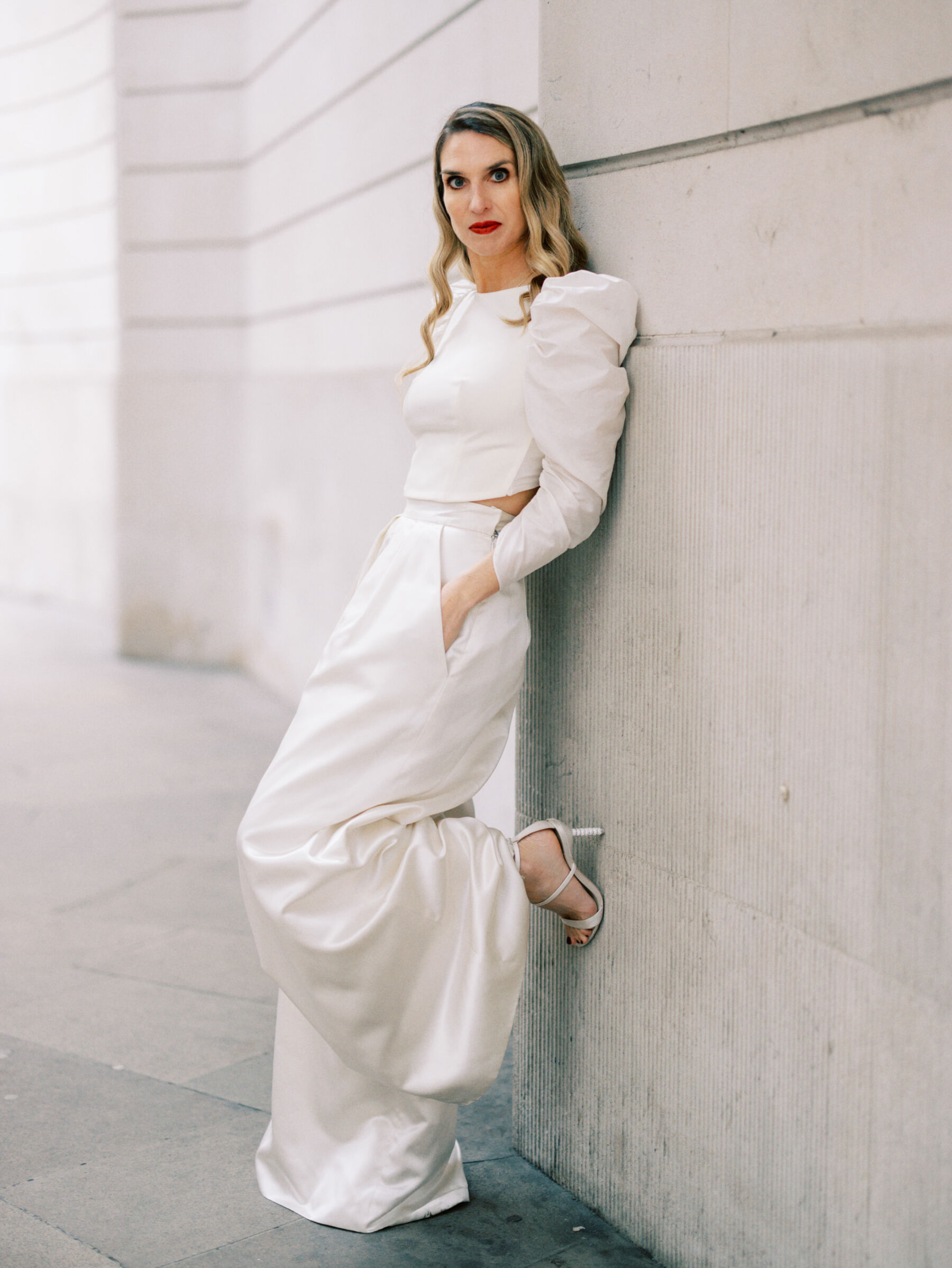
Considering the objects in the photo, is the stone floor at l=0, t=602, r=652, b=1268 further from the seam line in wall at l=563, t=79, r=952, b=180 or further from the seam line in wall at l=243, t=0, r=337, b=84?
the seam line in wall at l=243, t=0, r=337, b=84

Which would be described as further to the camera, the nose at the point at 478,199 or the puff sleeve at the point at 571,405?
the nose at the point at 478,199

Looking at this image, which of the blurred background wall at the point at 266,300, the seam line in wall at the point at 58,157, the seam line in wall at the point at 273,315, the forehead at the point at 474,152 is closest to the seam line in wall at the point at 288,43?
the blurred background wall at the point at 266,300

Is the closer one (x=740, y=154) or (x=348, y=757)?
(x=740, y=154)

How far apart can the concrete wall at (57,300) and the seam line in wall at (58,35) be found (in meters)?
0.01

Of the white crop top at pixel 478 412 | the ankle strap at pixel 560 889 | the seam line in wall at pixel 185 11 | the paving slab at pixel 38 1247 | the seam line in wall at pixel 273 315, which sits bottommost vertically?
the paving slab at pixel 38 1247

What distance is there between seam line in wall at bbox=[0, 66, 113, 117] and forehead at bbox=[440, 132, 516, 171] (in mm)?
9157

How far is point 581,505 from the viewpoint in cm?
287

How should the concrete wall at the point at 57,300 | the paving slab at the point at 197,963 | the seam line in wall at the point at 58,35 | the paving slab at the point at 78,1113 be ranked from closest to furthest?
the paving slab at the point at 78,1113, the paving slab at the point at 197,963, the seam line in wall at the point at 58,35, the concrete wall at the point at 57,300

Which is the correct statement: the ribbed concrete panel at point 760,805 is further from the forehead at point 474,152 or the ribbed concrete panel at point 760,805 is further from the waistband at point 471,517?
the forehead at point 474,152

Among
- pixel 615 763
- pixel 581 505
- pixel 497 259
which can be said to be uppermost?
pixel 497 259

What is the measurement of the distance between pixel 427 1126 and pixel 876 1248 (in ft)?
3.71

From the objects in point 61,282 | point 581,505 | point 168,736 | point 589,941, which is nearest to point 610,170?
point 581,505

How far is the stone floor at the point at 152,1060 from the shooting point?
297 cm

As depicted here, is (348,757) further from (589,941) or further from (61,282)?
(61,282)
